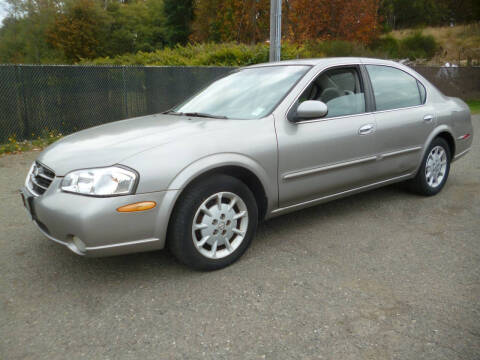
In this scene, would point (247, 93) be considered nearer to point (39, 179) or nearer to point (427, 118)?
point (39, 179)

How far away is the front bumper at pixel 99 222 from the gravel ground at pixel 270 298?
36cm

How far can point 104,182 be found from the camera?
2.74 m

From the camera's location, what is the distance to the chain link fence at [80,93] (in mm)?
8273

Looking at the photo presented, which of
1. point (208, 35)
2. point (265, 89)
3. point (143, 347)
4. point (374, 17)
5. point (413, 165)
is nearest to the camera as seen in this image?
point (143, 347)

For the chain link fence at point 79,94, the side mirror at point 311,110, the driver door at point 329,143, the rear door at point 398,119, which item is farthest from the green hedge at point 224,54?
the side mirror at point 311,110

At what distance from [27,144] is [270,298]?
7.20 meters

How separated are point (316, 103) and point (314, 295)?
1.55 meters

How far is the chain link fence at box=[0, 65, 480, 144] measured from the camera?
326 inches

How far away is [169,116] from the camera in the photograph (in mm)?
3992

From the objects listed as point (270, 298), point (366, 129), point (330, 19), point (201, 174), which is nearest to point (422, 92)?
point (366, 129)

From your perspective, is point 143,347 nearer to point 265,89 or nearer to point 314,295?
point 314,295

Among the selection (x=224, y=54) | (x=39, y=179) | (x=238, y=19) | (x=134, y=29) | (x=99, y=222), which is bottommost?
(x=99, y=222)

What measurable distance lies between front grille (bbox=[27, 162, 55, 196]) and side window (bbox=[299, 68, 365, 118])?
2.20m

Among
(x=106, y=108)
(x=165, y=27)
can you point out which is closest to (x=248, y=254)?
(x=106, y=108)
